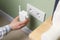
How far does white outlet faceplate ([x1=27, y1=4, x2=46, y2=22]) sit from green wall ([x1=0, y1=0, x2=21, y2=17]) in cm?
14

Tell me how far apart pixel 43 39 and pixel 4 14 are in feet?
3.05

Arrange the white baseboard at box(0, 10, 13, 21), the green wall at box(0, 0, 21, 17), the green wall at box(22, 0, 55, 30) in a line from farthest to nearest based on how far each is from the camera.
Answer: the white baseboard at box(0, 10, 13, 21) → the green wall at box(0, 0, 21, 17) → the green wall at box(22, 0, 55, 30)

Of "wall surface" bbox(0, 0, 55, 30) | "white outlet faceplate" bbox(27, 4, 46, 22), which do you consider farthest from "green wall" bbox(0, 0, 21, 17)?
"white outlet faceplate" bbox(27, 4, 46, 22)

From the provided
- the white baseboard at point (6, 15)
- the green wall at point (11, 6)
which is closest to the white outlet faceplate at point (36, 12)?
the green wall at point (11, 6)

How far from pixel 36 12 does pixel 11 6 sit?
13.9 inches

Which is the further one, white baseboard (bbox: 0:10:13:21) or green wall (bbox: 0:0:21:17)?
white baseboard (bbox: 0:10:13:21)

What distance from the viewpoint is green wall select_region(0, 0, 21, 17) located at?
1.34 meters

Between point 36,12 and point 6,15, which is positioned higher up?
point 36,12

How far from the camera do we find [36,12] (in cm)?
116

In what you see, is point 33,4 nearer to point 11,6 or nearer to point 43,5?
point 43,5

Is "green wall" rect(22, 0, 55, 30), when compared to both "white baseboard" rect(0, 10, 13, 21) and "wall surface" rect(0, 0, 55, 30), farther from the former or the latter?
"white baseboard" rect(0, 10, 13, 21)

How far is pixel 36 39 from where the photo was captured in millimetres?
771

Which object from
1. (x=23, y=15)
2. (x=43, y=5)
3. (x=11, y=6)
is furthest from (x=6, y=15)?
(x=43, y=5)

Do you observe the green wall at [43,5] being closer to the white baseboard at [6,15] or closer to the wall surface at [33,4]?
the wall surface at [33,4]
